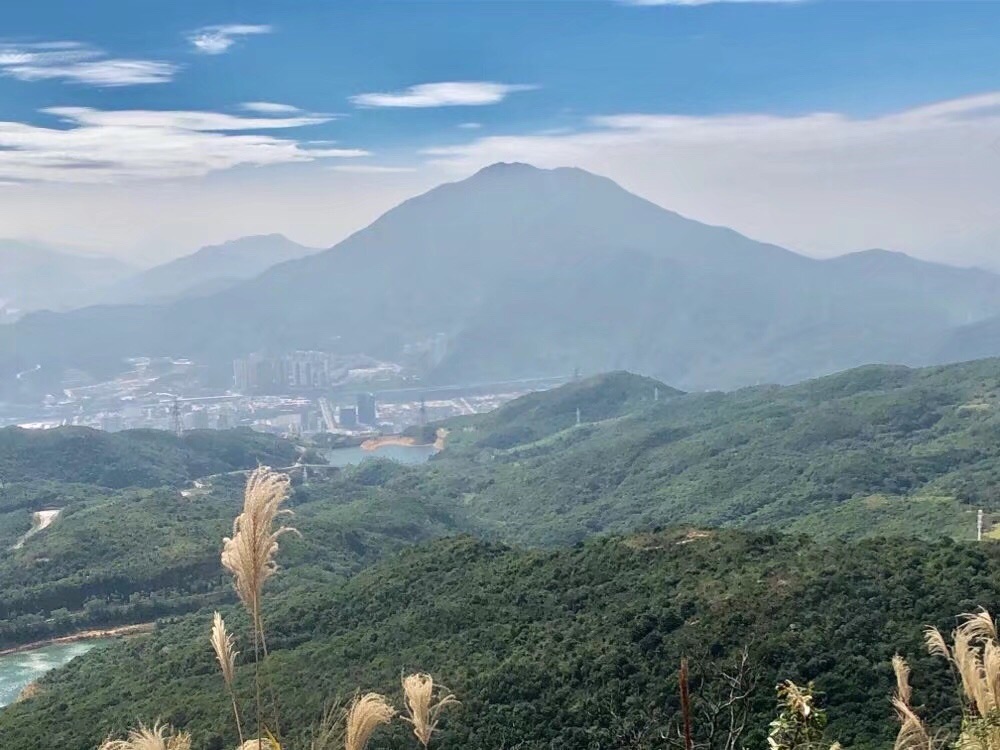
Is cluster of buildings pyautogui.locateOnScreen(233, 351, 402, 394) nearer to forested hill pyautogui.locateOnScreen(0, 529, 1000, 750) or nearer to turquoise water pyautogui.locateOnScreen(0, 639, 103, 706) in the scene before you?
turquoise water pyautogui.locateOnScreen(0, 639, 103, 706)

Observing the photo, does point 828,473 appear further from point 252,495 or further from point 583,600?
point 252,495

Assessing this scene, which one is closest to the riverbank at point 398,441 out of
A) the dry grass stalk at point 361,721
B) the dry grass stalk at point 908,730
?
the dry grass stalk at point 908,730

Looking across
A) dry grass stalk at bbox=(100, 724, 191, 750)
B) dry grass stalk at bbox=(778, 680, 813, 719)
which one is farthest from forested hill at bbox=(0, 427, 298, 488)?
dry grass stalk at bbox=(778, 680, 813, 719)

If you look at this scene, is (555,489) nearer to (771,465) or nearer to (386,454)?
(771,465)

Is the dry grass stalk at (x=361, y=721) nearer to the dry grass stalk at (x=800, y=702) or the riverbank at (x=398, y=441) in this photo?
the dry grass stalk at (x=800, y=702)

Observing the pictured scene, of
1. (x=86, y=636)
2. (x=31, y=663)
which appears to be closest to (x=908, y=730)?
(x=31, y=663)

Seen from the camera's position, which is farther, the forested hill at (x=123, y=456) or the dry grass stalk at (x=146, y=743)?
the forested hill at (x=123, y=456)
